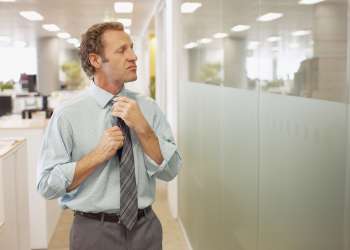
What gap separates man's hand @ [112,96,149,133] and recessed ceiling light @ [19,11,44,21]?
944cm

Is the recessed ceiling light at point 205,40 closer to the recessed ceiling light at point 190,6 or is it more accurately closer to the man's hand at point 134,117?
the recessed ceiling light at point 190,6

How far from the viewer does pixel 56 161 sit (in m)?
1.71

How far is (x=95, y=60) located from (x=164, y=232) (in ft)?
11.8

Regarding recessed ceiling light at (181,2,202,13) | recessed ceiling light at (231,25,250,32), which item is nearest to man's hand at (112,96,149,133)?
recessed ceiling light at (231,25,250,32)

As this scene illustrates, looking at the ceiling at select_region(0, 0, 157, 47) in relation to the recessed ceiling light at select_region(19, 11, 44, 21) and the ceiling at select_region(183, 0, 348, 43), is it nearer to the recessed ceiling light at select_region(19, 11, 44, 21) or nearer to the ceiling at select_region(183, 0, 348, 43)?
the recessed ceiling light at select_region(19, 11, 44, 21)

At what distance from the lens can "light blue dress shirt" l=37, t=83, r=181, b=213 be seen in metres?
1.71

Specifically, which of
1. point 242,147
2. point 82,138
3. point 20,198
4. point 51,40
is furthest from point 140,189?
point 51,40

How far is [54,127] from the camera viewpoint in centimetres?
174

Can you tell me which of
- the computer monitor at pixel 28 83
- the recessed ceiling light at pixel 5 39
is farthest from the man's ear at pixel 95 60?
the recessed ceiling light at pixel 5 39

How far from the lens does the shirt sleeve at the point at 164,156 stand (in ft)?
5.87

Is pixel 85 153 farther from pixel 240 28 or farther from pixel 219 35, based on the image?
pixel 219 35

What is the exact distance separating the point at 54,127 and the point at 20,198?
192 cm

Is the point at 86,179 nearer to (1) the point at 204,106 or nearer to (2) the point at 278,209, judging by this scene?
(2) the point at 278,209

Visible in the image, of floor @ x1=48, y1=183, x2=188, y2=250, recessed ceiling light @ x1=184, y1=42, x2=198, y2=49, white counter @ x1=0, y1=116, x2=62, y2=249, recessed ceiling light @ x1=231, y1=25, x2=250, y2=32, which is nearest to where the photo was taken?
recessed ceiling light @ x1=231, y1=25, x2=250, y2=32
